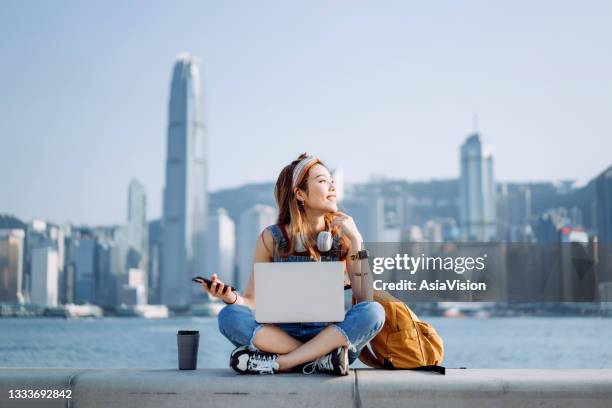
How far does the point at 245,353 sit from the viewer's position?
11.0 ft

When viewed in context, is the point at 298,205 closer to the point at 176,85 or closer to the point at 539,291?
the point at 539,291

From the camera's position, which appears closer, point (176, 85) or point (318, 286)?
point (318, 286)

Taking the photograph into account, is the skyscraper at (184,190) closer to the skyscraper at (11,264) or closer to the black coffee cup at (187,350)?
the skyscraper at (11,264)

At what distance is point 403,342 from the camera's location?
347 cm

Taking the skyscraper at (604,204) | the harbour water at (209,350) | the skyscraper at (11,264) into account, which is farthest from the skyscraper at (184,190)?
the skyscraper at (604,204)

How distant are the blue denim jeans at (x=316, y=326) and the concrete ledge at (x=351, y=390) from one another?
170 millimetres

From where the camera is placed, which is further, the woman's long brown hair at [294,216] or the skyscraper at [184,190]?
the skyscraper at [184,190]

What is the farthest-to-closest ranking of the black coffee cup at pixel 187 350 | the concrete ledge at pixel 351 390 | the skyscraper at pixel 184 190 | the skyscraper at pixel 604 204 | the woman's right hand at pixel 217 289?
the skyscraper at pixel 184 190
the skyscraper at pixel 604 204
the black coffee cup at pixel 187 350
the woman's right hand at pixel 217 289
the concrete ledge at pixel 351 390

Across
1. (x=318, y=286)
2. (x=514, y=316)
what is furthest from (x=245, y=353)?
(x=514, y=316)

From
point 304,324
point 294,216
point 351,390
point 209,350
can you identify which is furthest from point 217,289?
point 209,350

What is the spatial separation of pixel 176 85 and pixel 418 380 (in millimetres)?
110396

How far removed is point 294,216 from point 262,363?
0.71m

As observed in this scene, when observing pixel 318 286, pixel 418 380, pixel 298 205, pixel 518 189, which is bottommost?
pixel 418 380

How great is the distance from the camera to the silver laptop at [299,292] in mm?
3254
